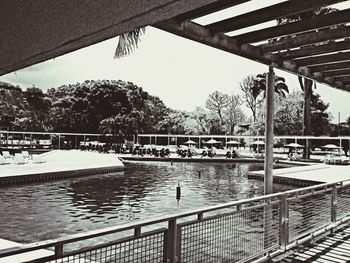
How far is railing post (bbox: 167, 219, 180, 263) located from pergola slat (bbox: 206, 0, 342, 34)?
1991 mm

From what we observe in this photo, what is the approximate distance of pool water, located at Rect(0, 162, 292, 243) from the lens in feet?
27.8

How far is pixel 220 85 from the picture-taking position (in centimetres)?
7144

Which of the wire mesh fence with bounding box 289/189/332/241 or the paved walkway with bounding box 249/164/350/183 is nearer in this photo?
the wire mesh fence with bounding box 289/189/332/241

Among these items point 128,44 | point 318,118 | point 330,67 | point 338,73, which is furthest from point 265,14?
point 318,118

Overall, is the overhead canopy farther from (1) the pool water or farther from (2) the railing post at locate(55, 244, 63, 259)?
(1) the pool water

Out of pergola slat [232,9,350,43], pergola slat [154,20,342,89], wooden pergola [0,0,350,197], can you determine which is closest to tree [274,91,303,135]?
wooden pergola [0,0,350,197]

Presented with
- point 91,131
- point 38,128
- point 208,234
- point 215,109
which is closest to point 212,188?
point 208,234

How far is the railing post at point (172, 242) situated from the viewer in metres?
2.65

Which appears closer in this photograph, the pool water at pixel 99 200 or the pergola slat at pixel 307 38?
the pergola slat at pixel 307 38

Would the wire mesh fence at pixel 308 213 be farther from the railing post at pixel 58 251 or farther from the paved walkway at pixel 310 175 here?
the paved walkway at pixel 310 175

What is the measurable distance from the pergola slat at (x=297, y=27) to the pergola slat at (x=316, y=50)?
690mm

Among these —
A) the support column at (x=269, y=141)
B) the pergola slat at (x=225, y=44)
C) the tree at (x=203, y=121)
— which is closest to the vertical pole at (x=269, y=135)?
the support column at (x=269, y=141)

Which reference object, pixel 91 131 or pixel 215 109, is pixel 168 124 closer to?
pixel 215 109

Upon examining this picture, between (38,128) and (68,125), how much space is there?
613cm
